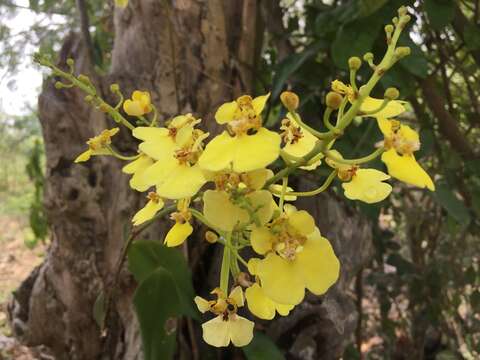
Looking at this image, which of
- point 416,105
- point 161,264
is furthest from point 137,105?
point 416,105

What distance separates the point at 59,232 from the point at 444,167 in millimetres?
837

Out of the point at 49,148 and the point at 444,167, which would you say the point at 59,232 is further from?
the point at 444,167

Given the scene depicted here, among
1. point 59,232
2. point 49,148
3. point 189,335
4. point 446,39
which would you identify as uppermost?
point 446,39

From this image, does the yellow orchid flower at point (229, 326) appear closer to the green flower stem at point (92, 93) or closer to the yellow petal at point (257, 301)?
the yellow petal at point (257, 301)

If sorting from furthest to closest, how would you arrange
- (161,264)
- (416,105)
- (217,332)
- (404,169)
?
(416,105) < (161,264) < (217,332) < (404,169)

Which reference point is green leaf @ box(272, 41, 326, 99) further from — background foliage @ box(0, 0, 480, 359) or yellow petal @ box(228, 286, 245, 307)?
yellow petal @ box(228, 286, 245, 307)

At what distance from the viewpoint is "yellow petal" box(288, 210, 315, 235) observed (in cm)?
38

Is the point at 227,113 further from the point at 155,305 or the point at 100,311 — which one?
the point at 100,311

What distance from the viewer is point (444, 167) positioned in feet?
3.64

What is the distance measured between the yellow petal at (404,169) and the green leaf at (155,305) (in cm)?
45

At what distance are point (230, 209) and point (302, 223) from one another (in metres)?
0.05

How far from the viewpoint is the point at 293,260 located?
37cm

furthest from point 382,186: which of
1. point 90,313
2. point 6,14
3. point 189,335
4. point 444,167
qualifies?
point 6,14

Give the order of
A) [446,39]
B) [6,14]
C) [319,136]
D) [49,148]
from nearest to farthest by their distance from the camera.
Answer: [319,136], [49,148], [446,39], [6,14]
